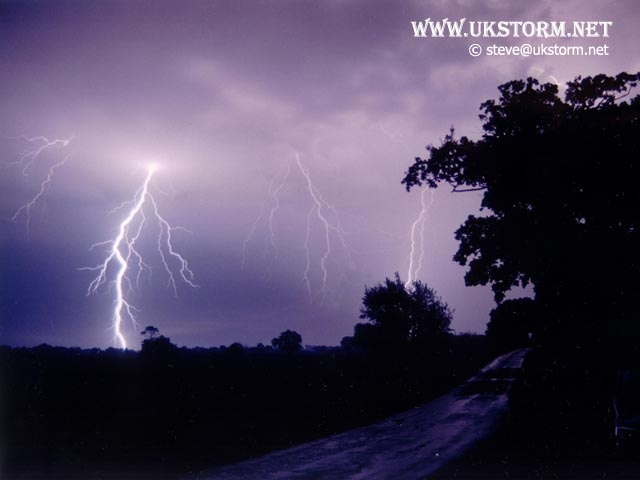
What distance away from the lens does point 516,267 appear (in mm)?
18594

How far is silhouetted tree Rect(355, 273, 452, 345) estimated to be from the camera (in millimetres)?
45672

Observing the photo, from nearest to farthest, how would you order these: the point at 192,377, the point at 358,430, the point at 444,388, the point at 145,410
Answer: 1. the point at 358,430
2. the point at 145,410
3. the point at 444,388
4. the point at 192,377

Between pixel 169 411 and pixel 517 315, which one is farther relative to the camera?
pixel 517 315

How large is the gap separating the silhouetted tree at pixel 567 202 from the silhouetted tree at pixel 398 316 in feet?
88.4

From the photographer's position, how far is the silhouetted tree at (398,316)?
1798 inches

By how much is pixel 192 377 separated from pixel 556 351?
20.0m

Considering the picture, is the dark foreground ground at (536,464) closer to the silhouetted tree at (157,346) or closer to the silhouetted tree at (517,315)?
the silhouetted tree at (517,315)

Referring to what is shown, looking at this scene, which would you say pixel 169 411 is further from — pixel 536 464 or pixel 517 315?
pixel 517 315

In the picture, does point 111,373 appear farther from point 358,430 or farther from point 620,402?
point 620,402

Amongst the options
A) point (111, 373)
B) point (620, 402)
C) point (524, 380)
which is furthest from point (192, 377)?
point (620, 402)

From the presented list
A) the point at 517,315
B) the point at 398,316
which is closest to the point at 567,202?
the point at 517,315

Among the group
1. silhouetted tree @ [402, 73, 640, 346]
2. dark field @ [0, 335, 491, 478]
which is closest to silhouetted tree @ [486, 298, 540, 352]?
silhouetted tree @ [402, 73, 640, 346]

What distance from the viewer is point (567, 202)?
1812 cm

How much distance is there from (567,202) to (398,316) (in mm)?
30999
